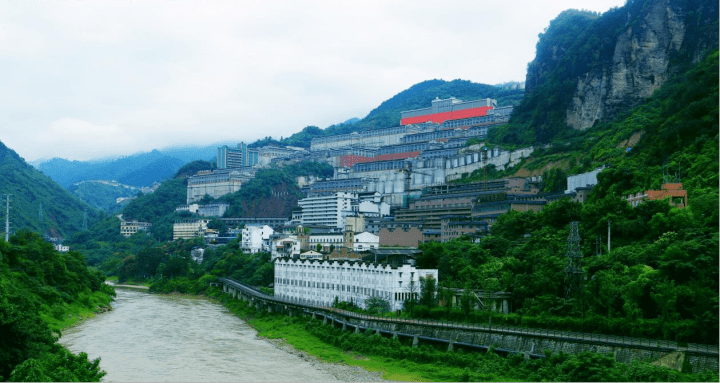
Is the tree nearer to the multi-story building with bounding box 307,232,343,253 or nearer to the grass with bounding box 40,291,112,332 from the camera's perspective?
the grass with bounding box 40,291,112,332

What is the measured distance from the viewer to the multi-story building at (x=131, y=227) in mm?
132250

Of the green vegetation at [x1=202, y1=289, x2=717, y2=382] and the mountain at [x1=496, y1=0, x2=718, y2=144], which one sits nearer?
the green vegetation at [x1=202, y1=289, x2=717, y2=382]

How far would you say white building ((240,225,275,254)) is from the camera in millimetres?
100688

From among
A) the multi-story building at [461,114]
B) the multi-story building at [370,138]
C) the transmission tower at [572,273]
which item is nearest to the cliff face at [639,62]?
the multi-story building at [461,114]

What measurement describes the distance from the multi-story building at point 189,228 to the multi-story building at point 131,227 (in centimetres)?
1045

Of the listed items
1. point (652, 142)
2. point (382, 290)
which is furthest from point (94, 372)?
point (652, 142)

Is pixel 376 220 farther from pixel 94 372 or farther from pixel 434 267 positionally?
pixel 94 372

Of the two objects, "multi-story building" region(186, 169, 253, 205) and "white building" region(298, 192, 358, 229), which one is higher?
"multi-story building" region(186, 169, 253, 205)

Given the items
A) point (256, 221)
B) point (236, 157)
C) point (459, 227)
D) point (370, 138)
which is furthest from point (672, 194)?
point (236, 157)

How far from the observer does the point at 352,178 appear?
120 metres

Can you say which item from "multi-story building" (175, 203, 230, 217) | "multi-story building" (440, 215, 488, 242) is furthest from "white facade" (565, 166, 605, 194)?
"multi-story building" (175, 203, 230, 217)

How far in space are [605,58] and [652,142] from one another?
104 ft

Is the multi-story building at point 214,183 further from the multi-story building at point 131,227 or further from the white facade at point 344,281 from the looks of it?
the white facade at point 344,281

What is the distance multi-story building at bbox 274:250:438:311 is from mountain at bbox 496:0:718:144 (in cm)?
4164
